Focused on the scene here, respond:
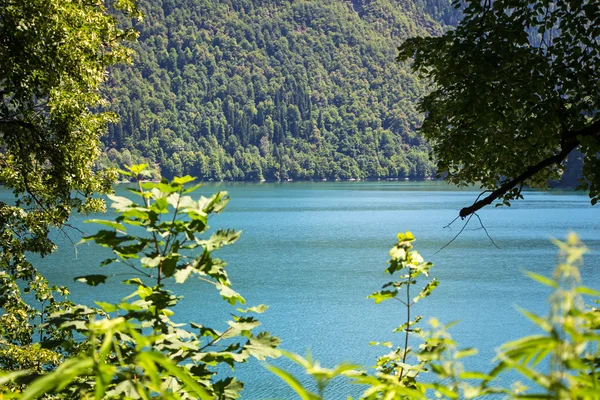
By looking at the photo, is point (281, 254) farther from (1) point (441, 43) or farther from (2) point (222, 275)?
(2) point (222, 275)

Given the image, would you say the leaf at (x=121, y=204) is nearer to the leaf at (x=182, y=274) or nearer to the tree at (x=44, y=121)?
the leaf at (x=182, y=274)

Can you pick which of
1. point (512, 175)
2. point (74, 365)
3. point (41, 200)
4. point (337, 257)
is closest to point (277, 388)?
point (41, 200)

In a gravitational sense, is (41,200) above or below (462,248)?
above

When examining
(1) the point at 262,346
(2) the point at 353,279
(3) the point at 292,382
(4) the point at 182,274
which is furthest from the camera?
(2) the point at 353,279

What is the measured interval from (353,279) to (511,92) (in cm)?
2993

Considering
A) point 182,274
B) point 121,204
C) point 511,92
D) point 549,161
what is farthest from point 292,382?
point 511,92

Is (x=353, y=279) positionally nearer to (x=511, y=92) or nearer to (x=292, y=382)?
(x=511, y=92)

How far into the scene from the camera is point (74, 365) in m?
0.82

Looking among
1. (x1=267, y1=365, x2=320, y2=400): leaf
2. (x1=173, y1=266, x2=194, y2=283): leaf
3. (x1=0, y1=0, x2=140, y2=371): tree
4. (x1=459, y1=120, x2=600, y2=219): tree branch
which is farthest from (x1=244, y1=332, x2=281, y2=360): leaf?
(x1=0, y1=0, x2=140, y2=371): tree

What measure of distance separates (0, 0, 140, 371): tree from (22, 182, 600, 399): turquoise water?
2.23m

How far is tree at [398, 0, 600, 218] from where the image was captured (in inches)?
206

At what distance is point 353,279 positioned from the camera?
3478 cm

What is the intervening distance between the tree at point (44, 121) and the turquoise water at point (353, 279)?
2232 millimetres

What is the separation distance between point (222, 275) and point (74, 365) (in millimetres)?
1126
